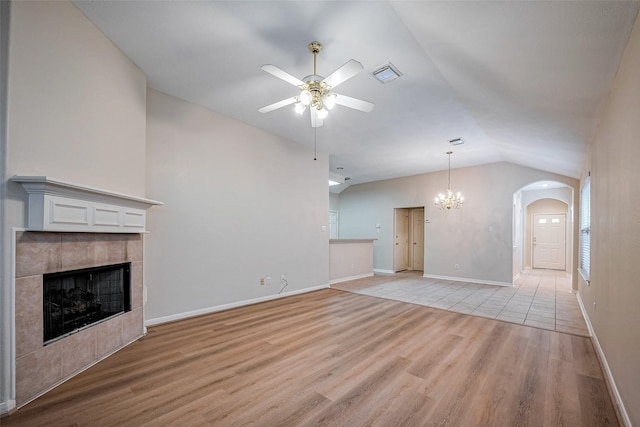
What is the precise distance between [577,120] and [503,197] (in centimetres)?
401

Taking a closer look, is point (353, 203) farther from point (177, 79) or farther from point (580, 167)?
point (177, 79)

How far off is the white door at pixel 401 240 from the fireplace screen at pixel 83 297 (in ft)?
23.9

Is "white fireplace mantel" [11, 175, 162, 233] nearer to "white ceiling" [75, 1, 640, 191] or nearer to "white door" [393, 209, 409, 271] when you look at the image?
"white ceiling" [75, 1, 640, 191]

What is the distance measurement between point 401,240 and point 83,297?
Result: 815 cm

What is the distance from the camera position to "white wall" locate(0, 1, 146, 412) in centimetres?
191

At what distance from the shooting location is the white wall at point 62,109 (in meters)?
1.91

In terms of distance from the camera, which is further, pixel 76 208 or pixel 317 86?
pixel 317 86

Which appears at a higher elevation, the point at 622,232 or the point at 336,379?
the point at 622,232

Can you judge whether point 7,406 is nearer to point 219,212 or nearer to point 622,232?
point 219,212

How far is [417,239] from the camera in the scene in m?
9.44

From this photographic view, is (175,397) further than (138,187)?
No

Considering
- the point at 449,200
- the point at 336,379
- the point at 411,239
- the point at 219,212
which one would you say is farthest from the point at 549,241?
the point at 219,212

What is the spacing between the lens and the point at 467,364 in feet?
8.66

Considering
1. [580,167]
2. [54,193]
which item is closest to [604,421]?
[54,193]
